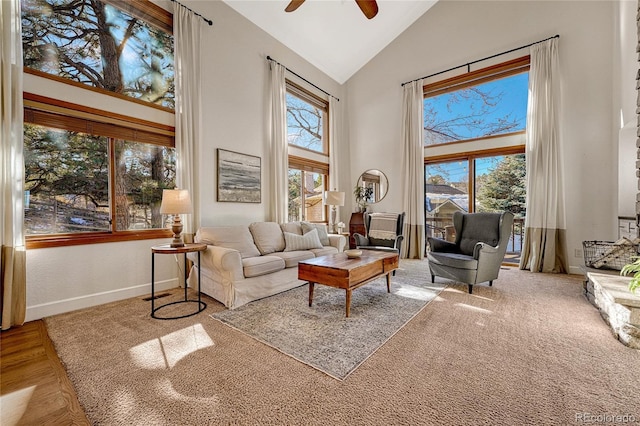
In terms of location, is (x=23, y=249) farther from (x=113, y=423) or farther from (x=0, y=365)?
(x=113, y=423)

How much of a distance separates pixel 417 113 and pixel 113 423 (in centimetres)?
618

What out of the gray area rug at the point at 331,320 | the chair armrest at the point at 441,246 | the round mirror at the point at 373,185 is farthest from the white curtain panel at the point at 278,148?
the chair armrest at the point at 441,246

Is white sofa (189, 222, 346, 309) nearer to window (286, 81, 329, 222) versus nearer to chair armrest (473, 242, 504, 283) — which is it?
window (286, 81, 329, 222)

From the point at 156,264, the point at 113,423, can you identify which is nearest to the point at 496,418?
the point at 113,423

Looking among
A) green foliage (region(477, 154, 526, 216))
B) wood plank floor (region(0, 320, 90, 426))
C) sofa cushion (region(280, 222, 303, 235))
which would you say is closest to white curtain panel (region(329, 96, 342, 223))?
sofa cushion (region(280, 222, 303, 235))

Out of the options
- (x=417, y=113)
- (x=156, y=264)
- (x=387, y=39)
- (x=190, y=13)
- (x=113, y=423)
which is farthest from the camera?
(x=387, y=39)

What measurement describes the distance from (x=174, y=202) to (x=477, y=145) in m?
5.30

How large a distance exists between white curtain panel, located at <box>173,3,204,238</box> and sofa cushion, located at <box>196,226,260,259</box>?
395mm

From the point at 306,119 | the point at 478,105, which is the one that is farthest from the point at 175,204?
the point at 478,105

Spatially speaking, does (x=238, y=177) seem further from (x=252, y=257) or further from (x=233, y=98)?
(x=252, y=257)

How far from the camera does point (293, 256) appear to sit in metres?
3.66

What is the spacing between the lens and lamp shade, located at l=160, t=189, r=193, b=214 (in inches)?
110

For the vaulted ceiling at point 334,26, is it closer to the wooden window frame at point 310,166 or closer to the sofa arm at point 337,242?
the wooden window frame at point 310,166

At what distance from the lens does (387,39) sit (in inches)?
239
